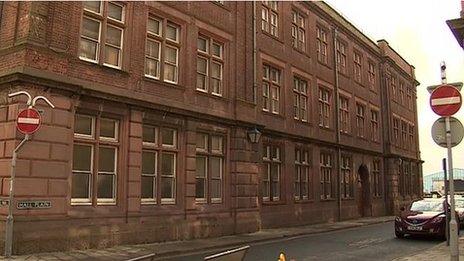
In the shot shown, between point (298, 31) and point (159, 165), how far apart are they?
14.2 metres

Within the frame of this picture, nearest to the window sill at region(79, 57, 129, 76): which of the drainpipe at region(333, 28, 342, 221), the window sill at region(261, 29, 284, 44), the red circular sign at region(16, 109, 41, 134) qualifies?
the red circular sign at region(16, 109, 41, 134)

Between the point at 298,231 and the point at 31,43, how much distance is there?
536 inches

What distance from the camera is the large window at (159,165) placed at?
52.9 feet

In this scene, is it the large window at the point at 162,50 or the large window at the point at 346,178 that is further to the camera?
the large window at the point at 346,178

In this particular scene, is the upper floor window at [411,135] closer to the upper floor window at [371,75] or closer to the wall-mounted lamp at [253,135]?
the upper floor window at [371,75]

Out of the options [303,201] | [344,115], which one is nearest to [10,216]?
[303,201]

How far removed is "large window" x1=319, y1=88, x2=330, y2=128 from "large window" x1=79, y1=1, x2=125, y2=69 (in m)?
15.9

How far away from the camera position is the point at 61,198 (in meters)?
13.1

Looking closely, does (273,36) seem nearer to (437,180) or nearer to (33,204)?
(33,204)

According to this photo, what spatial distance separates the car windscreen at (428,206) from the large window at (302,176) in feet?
22.4

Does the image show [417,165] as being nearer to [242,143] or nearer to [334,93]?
[334,93]

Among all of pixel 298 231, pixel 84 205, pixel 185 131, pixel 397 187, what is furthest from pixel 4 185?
pixel 397 187

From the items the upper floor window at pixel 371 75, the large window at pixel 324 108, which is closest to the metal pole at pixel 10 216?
the large window at pixel 324 108

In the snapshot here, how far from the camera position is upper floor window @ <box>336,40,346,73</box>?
3200 centimetres
